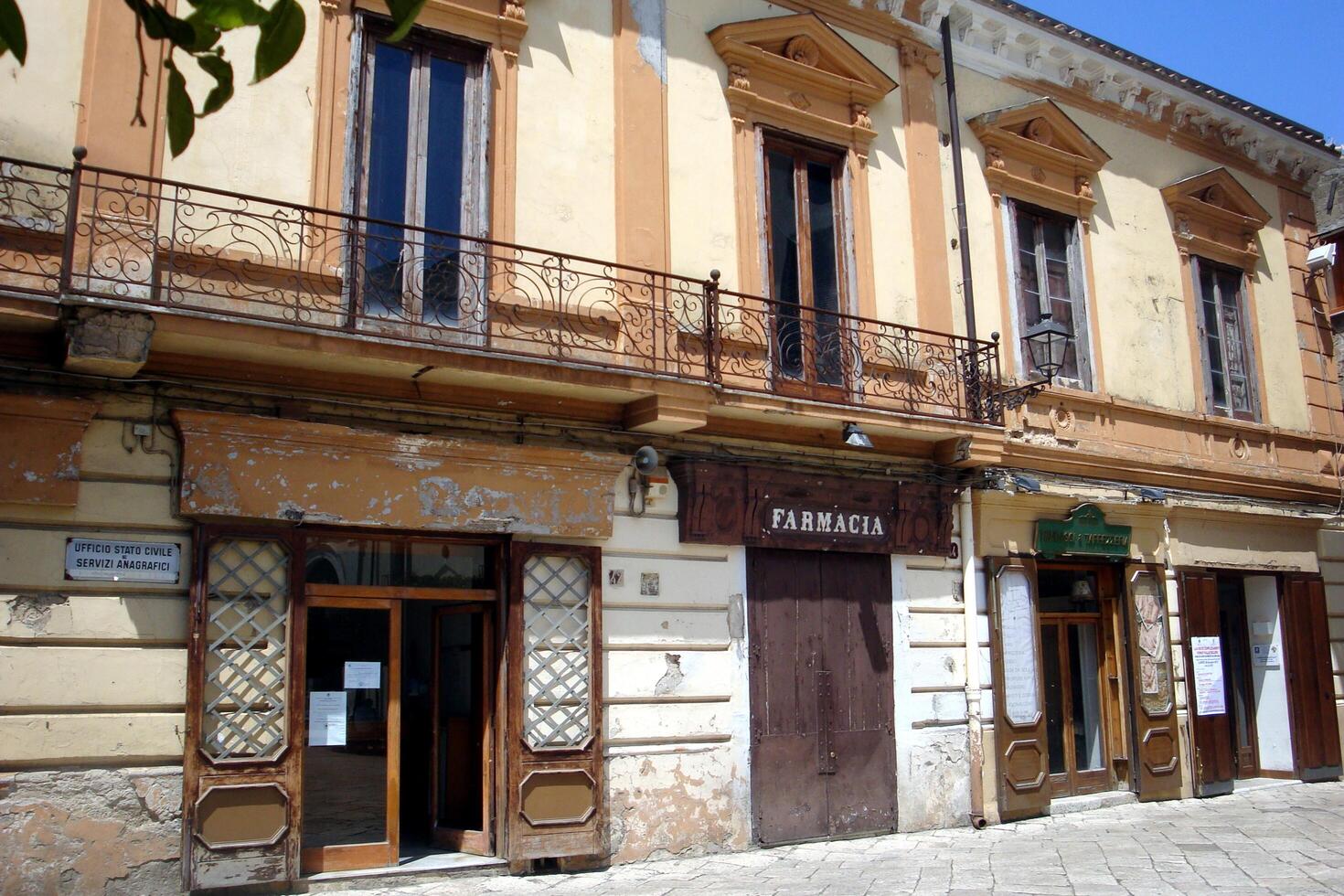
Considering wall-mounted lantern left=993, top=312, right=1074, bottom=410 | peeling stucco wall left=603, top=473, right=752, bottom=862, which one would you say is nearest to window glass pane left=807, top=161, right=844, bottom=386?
wall-mounted lantern left=993, top=312, right=1074, bottom=410

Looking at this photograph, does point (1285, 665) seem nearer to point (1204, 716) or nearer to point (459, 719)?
point (1204, 716)

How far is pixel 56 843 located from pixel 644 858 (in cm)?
395

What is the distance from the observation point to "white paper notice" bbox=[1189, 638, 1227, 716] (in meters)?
12.2

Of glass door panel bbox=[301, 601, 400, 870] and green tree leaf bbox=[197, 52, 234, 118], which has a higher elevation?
green tree leaf bbox=[197, 52, 234, 118]

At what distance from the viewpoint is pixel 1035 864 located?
8.49 metres

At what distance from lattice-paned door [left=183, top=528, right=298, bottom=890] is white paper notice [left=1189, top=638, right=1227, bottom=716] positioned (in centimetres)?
935

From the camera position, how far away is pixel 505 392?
27.4ft

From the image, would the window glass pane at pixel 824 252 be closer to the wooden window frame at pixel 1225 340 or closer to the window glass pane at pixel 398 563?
the window glass pane at pixel 398 563

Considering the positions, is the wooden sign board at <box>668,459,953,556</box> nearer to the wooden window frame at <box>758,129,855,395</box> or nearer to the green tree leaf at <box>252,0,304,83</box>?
the wooden window frame at <box>758,129,855,395</box>

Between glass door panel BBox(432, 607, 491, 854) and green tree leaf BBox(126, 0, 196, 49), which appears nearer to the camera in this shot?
green tree leaf BBox(126, 0, 196, 49)

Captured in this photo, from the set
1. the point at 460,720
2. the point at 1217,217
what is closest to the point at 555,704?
the point at 460,720

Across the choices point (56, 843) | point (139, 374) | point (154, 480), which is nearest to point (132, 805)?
point (56, 843)

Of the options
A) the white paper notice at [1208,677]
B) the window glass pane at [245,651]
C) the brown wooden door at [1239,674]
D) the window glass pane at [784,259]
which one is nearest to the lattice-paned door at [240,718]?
the window glass pane at [245,651]

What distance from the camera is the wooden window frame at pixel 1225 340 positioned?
520 inches
